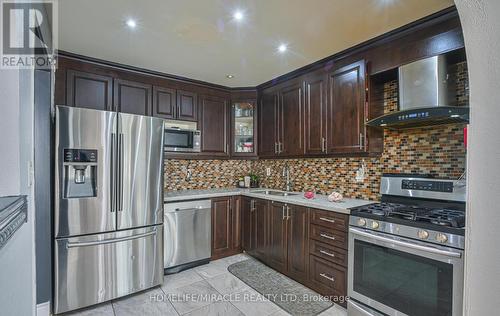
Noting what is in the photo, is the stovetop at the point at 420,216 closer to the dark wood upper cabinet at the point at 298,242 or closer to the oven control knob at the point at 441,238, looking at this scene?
the oven control knob at the point at 441,238

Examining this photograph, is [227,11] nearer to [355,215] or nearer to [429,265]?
[355,215]

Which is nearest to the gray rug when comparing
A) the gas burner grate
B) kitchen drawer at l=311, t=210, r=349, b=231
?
kitchen drawer at l=311, t=210, r=349, b=231

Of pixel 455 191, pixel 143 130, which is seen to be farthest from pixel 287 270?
pixel 143 130

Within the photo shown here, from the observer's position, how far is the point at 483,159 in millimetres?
659

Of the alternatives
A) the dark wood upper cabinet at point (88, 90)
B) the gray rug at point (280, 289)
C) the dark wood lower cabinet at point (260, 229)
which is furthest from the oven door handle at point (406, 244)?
the dark wood upper cabinet at point (88, 90)

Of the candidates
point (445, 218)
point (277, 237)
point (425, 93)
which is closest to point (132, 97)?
point (277, 237)

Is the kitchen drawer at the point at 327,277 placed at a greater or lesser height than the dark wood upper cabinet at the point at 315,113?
lesser

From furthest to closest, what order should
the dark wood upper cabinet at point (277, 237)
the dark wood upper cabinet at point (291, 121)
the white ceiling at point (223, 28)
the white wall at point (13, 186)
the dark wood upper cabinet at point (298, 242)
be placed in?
the dark wood upper cabinet at point (291, 121) → the dark wood upper cabinet at point (277, 237) → the dark wood upper cabinet at point (298, 242) → the white ceiling at point (223, 28) → the white wall at point (13, 186)

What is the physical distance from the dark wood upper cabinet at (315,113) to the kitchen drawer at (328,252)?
994 millimetres

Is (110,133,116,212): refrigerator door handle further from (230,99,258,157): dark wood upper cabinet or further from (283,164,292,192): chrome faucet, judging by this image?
(283,164,292,192): chrome faucet

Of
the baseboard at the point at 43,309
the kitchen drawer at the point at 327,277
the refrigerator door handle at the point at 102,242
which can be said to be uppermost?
the refrigerator door handle at the point at 102,242

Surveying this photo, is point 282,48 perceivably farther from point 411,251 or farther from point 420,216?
point 411,251

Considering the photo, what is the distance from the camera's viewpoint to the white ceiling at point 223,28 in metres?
1.79

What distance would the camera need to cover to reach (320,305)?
7.41 ft
